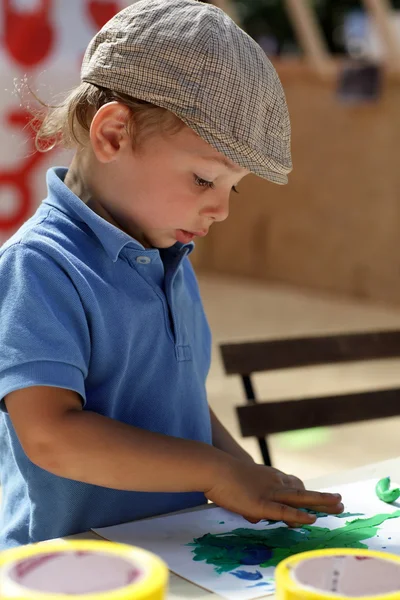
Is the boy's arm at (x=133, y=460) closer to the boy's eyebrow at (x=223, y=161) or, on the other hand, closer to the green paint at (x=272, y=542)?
the green paint at (x=272, y=542)

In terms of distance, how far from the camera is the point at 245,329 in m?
4.76

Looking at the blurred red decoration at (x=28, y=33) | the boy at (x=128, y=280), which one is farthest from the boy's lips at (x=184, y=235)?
the blurred red decoration at (x=28, y=33)

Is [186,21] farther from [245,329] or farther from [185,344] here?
[245,329]

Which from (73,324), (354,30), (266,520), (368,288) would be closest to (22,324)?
(73,324)

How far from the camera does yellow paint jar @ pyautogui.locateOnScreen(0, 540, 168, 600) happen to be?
1.70 ft

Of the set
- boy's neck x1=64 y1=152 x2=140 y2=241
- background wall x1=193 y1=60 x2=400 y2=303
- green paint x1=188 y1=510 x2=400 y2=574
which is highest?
boy's neck x1=64 y1=152 x2=140 y2=241

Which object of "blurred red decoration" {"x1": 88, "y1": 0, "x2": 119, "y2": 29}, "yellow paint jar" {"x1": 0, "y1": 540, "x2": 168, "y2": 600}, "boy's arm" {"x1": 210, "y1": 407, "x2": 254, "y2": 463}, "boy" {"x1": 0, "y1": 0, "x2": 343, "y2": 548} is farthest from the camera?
"blurred red decoration" {"x1": 88, "y1": 0, "x2": 119, "y2": 29}

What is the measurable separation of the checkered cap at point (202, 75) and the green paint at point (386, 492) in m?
0.37

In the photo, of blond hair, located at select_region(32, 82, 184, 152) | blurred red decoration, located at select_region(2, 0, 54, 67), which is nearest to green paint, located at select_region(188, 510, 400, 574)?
blond hair, located at select_region(32, 82, 184, 152)

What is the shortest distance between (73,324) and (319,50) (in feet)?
16.4

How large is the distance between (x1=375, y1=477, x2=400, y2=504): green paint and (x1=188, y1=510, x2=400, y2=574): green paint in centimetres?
6

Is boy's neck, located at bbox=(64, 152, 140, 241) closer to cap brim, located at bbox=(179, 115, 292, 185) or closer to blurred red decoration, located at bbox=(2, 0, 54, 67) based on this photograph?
cap brim, located at bbox=(179, 115, 292, 185)

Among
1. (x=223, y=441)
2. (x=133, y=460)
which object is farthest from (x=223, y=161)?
(x=223, y=441)

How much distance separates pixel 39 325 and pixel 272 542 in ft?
0.99
